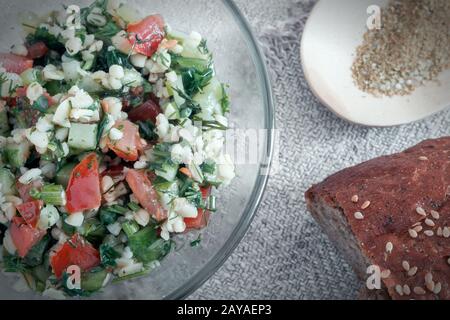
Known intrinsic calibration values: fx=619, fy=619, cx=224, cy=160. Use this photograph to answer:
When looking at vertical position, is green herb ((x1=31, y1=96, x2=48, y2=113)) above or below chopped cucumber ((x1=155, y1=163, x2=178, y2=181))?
above

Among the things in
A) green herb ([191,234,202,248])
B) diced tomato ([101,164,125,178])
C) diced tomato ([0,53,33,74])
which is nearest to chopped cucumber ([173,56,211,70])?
diced tomato ([101,164,125,178])

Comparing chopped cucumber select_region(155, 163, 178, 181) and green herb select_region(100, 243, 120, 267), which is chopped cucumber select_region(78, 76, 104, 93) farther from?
green herb select_region(100, 243, 120, 267)

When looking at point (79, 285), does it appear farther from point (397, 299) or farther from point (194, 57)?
point (397, 299)

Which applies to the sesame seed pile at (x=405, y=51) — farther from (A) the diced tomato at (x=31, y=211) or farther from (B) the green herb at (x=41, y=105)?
(A) the diced tomato at (x=31, y=211)

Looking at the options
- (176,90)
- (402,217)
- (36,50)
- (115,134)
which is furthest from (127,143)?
(402,217)

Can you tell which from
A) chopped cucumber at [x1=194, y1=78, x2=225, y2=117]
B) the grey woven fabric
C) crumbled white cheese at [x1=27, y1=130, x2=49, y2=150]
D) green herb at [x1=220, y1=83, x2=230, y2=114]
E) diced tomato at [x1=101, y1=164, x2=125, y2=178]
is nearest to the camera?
crumbled white cheese at [x1=27, y1=130, x2=49, y2=150]

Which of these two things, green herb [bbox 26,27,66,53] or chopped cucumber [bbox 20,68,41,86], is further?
green herb [bbox 26,27,66,53]

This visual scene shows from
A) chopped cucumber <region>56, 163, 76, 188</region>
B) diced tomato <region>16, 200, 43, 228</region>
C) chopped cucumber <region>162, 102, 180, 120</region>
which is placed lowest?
diced tomato <region>16, 200, 43, 228</region>

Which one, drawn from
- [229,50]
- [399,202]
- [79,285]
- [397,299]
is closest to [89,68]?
[229,50]
